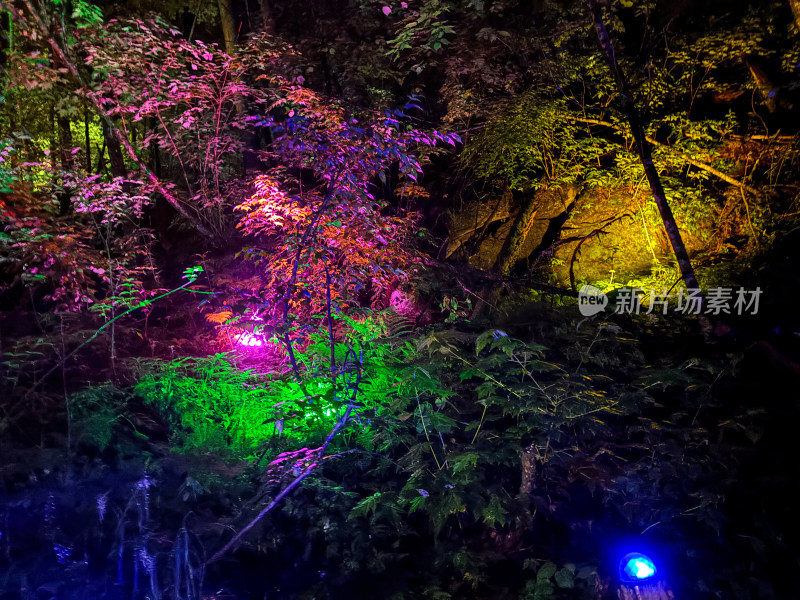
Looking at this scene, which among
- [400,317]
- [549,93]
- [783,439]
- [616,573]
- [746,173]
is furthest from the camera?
[549,93]

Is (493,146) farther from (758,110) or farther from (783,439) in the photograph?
(783,439)

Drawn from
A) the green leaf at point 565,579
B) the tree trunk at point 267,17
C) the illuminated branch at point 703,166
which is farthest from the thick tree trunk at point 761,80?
the tree trunk at point 267,17

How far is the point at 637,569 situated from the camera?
2.87 m

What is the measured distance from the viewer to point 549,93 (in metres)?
6.88

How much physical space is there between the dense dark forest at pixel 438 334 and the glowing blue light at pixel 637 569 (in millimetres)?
15

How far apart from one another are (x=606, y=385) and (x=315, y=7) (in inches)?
331

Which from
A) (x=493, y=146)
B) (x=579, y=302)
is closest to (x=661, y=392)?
(x=579, y=302)

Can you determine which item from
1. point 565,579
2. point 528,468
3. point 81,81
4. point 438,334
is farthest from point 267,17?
point 565,579

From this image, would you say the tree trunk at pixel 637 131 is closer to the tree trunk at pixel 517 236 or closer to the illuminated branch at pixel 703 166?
the illuminated branch at pixel 703 166

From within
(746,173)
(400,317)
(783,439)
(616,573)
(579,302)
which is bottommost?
(616,573)

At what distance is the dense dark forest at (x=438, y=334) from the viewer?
3135mm

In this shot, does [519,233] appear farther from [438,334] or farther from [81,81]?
[81,81]

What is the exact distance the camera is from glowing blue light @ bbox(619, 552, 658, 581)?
2863 mm

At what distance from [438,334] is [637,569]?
2028 mm
